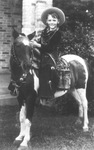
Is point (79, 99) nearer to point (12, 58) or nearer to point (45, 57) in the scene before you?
point (45, 57)

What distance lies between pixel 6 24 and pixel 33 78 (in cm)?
608

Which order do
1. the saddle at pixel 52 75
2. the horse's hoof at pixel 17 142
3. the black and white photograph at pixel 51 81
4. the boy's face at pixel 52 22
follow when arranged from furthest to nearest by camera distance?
the saddle at pixel 52 75 → the boy's face at pixel 52 22 → the horse's hoof at pixel 17 142 → the black and white photograph at pixel 51 81

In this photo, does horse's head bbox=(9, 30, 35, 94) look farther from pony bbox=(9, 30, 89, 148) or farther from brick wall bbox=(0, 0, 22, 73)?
brick wall bbox=(0, 0, 22, 73)

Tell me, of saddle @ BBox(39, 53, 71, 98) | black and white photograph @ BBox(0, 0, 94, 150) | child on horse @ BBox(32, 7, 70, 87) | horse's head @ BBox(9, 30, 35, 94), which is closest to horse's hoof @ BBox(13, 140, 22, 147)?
black and white photograph @ BBox(0, 0, 94, 150)

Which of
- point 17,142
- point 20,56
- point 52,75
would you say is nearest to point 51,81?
point 52,75

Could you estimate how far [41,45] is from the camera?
5.05 m

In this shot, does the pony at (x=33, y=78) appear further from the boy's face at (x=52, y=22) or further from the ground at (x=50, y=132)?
the boy's face at (x=52, y=22)

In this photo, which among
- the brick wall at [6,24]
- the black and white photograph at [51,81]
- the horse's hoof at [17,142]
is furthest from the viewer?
the brick wall at [6,24]

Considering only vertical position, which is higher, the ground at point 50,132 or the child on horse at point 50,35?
the child on horse at point 50,35

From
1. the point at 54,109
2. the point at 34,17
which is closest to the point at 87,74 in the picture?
the point at 54,109

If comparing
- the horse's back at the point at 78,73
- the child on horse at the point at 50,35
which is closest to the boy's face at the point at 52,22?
the child on horse at the point at 50,35

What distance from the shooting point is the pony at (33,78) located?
466 cm

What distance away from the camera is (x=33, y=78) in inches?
196

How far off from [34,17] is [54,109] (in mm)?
2233
